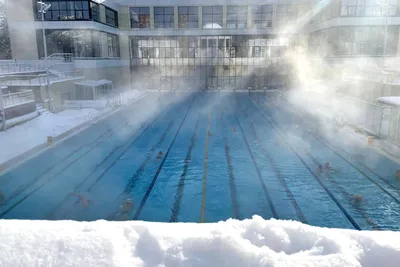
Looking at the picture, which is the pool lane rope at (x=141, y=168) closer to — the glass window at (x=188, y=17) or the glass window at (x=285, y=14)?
the glass window at (x=188, y=17)

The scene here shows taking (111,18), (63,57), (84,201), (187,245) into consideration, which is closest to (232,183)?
(84,201)

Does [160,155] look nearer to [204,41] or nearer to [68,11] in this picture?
[68,11]

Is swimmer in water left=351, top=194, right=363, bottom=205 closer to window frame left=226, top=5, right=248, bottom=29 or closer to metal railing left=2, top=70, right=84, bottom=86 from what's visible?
metal railing left=2, top=70, right=84, bottom=86

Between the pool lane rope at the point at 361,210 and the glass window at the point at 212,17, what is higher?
the glass window at the point at 212,17

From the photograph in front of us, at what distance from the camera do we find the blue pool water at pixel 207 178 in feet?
28.4

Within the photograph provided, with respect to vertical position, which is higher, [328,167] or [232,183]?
[328,167]

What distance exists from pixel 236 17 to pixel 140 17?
10.5m

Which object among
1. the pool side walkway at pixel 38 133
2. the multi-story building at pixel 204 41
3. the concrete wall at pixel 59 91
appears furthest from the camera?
the multi-story building at pixel 204 41

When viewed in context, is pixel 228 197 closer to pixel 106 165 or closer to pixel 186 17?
pixel 106 165

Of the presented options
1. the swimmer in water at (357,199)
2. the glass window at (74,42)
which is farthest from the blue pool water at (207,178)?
the glass window at (74,42)

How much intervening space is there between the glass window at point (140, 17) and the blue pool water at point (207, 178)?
20813 millimetres

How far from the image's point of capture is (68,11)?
2692cm

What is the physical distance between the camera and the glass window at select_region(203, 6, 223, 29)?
35.4 meters

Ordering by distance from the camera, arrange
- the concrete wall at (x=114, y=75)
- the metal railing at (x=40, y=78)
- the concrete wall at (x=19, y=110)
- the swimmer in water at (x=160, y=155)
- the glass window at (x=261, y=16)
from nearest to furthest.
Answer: the swimmer in water at (x=160, y=155) < the concrete wall at (x=19, y=110) < the metal railing at (x=40, y=78) < the concrete wall at (x=114, y=75) < the glass window at (x=261, y=16)
